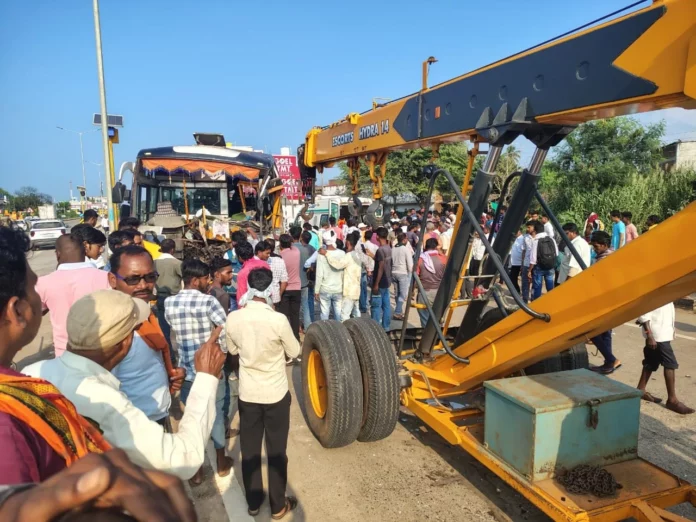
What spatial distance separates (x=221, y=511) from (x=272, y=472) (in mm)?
537

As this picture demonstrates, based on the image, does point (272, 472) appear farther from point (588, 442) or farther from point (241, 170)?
point (241, 170)

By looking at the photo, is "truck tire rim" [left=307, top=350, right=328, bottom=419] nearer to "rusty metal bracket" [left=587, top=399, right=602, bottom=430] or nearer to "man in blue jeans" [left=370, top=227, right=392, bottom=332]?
"rusty metal bracket" [left=587, top=399, right=602, bottom=430]

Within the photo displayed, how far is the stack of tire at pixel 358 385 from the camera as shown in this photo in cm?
385

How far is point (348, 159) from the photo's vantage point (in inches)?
219

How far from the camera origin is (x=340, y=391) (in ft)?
12.6

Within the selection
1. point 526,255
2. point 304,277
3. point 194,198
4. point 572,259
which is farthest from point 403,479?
point 194,198

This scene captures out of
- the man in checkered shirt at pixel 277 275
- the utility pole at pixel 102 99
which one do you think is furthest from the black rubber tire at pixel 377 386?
the utility pole at pixel 102 99

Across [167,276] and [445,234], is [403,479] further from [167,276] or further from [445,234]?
[445,234]

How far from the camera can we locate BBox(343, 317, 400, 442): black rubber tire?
3.85 m

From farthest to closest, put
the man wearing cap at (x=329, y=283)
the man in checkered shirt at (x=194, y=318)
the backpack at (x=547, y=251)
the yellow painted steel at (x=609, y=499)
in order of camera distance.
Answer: the backpack at (x=547, y=251)
the man wearing cap at (x=329, y=283)
the man in checkered shirt at (x=194, y=318)
the yellow painted steel at (x=609, y=499)

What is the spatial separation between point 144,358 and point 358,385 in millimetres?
1750

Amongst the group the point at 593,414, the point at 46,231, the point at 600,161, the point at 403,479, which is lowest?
the point at 403,479

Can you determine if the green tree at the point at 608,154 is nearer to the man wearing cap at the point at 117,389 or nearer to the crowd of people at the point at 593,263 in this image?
the crowd of people at the point at 593,263

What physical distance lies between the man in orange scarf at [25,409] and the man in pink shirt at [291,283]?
5541 mm
